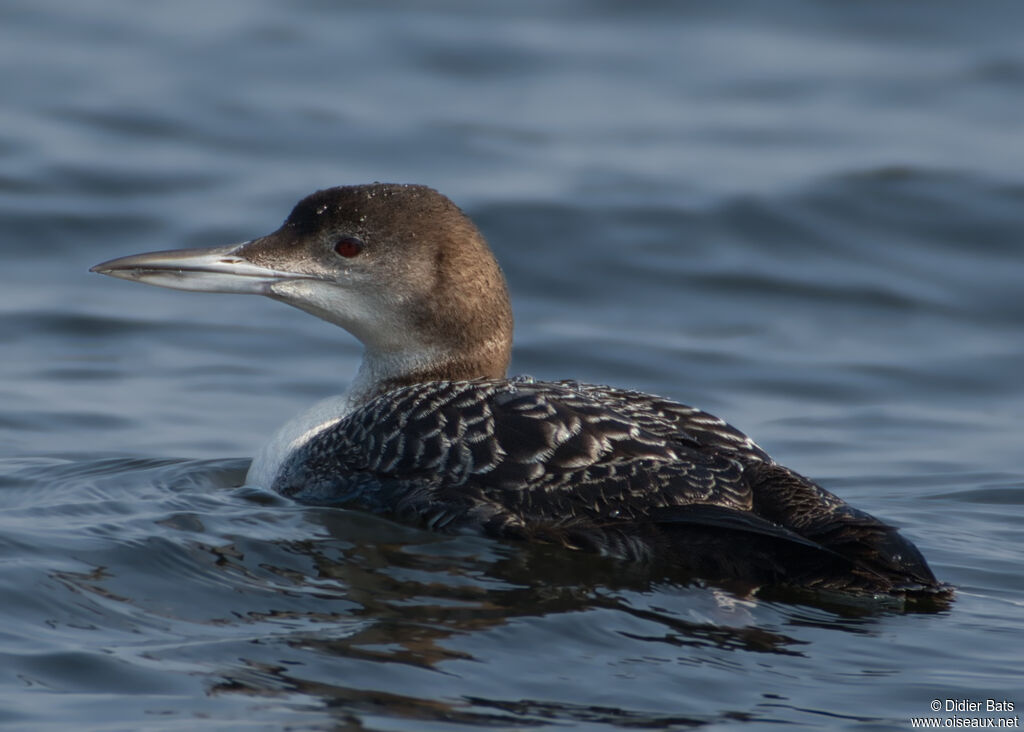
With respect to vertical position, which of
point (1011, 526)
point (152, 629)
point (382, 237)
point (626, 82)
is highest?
point (626, 82)

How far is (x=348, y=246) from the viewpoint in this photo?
570 cm

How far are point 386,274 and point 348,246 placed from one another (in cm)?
16

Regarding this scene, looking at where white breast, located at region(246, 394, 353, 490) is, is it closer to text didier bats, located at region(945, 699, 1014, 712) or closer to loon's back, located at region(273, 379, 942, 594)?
loon's back, located at region(273, 379, 942, 594)

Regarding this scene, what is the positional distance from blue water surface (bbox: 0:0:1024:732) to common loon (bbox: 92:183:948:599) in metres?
0.11

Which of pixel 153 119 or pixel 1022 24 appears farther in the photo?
pixel 1022 24

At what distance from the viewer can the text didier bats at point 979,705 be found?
400cm

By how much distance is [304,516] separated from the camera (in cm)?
523

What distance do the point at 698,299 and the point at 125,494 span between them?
443 centimetres

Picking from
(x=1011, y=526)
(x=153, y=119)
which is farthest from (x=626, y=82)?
(x=1011, y=526)

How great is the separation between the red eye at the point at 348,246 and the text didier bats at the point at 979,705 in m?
2.58

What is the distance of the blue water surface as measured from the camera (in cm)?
410

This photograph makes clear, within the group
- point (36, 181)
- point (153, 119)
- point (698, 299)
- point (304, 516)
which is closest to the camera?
point (304, 516)

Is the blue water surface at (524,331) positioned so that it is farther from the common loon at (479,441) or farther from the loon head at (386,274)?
the loon head at (386,274)

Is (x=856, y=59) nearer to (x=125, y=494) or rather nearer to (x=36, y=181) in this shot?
(x=36, y=181)
